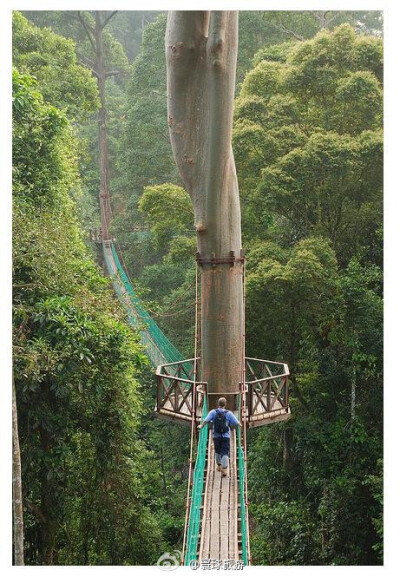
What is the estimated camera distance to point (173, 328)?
12.3 meters

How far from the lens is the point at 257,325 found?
8945 millimetres

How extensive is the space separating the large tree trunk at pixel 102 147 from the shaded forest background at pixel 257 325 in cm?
474

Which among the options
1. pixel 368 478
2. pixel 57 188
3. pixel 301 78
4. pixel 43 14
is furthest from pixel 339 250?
pixel 43 14

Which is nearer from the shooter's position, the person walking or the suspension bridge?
the suspension bridge

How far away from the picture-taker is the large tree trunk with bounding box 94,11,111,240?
1662 centimetres

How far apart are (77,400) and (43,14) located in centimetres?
1386

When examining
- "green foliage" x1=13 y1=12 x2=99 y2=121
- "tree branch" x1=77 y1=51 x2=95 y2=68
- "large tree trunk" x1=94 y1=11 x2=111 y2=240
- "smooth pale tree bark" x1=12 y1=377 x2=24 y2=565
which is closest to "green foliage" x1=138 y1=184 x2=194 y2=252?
"green foliage" x1=13 y1=12 x2=99 y2=121

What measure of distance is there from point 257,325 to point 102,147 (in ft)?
30.8

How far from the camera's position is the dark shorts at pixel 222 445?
4.97 m

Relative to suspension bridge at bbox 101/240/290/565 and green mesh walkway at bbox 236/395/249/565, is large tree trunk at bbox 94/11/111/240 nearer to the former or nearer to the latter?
suspension bridge at bbox 101/240/290/565

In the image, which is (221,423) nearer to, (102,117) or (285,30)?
(285,30)

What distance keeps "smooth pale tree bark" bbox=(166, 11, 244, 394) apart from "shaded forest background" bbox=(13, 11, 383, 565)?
0.96 metres

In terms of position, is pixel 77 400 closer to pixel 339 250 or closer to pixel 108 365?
pixel 108 365

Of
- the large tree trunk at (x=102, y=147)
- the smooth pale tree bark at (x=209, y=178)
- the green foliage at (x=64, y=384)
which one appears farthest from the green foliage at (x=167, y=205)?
the large tree trunk at (x=102, y=147)
